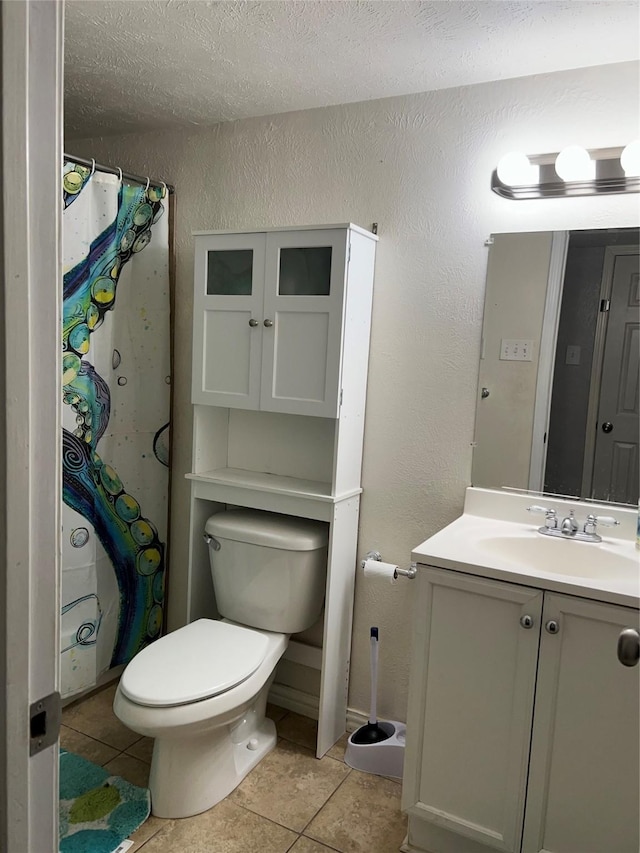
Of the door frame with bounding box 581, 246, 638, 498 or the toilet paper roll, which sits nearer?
the door frame with bounding box 581, 246, 638, 498

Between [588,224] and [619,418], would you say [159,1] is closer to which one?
[588,224]

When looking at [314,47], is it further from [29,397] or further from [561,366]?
[29,397]

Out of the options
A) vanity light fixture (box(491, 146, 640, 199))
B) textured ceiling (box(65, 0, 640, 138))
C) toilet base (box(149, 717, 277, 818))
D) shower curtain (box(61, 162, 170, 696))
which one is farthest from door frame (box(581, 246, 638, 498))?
shower curtain (box(61, 162, 170, 696))

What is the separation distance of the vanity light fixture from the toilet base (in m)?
1.84

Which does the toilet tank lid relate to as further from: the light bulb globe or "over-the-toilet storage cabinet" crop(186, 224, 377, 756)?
the light bulb globe

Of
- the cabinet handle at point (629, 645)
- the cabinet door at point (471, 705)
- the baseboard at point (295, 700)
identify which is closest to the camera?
the cabinet handle at point (629, 645)

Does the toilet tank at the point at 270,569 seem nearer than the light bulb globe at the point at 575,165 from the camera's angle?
No

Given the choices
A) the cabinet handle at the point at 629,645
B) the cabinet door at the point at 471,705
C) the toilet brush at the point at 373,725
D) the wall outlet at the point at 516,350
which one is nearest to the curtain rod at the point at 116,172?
the wall outlet at the point at 516,350

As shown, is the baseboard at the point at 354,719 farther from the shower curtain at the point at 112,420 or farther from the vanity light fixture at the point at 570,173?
the vanity light fixture at the point at 570,173

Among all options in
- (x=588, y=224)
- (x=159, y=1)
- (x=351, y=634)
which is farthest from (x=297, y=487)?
(x=159, y=1)

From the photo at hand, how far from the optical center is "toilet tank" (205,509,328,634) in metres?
2.14

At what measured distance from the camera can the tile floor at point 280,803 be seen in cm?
179

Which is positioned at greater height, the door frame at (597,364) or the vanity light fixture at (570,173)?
the vanity light fixture at (570,173)

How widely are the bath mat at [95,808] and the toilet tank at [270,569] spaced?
61 centimetres
